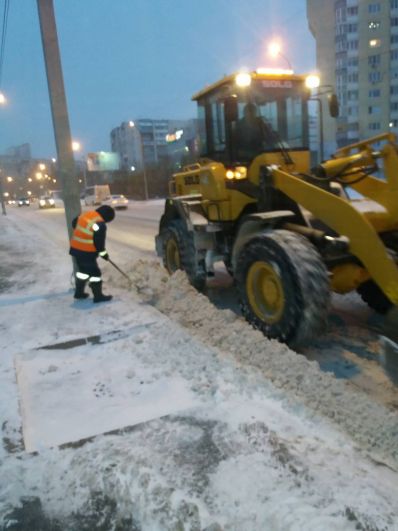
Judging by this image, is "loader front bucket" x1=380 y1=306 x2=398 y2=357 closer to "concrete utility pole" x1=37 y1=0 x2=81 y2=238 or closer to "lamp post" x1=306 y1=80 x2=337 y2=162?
"lamp post" x1=306 y1=80 x2=337 y2=162

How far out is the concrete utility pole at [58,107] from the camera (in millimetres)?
7082

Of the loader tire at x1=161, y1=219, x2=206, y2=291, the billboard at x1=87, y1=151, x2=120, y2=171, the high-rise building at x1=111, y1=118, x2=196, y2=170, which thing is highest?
the high-rise building at x1=111, y1=118, x2=196, y2=170

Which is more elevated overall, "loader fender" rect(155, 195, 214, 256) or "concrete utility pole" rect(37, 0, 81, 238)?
"concrete utility pole" rect(37, 0, 81, 238)

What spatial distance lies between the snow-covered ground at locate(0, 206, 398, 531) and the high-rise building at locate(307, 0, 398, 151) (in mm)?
58885

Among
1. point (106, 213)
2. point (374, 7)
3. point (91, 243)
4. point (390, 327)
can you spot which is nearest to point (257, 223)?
point (390, 327)

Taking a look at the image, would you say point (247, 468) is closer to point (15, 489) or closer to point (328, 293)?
point (15, 489)

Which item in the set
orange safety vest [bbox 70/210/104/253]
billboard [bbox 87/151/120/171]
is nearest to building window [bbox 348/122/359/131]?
billboard [bbox 87/151/120/171]

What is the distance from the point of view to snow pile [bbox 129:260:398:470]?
3.28 metres

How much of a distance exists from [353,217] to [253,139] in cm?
229

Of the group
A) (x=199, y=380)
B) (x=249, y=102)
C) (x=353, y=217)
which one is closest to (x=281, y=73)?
(x=249, y=102)

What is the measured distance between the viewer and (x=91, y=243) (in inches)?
266

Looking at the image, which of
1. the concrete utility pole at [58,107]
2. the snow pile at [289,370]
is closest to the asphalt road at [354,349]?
the snow pile at [289,370]

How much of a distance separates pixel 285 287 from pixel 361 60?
225 feet

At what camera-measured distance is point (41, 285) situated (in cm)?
835
